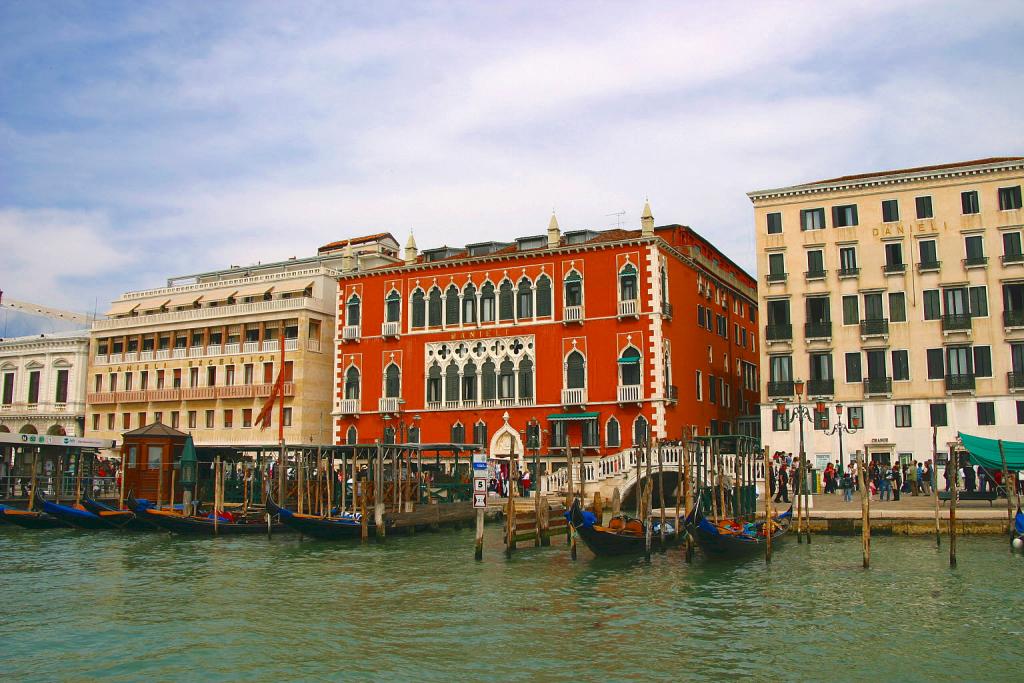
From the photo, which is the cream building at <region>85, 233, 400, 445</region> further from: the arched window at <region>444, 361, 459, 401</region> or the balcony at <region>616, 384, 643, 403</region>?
the balcony at <region>616, 384, 643, 403</region>

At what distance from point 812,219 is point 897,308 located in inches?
193

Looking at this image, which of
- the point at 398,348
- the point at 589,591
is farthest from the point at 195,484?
the point at 589,591

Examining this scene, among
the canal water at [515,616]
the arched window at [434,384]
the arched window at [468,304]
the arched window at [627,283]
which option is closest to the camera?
the canal water at [515,616]

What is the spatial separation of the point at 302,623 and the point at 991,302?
3007 cm

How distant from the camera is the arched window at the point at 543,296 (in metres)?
39.7

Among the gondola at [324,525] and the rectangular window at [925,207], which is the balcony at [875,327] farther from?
the gondola at [324,525]

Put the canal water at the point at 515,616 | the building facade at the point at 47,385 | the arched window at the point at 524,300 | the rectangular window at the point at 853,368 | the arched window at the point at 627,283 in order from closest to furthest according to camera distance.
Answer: the canal water at the point at 515,616
the rectangular window at the point at 853,368
the arched window at the point at 627,283
the arched window at the point at 524,300
the building facade at the point at 47,385

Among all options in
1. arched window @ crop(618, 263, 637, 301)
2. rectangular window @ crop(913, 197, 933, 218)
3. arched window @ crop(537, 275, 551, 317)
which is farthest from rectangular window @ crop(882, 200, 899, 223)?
arched window @ crop(537, 275, 551, 317)

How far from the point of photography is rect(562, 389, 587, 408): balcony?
38.2m

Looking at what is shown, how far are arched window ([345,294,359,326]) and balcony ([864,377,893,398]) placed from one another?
856 inches

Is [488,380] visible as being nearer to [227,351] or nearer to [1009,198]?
[227,351]

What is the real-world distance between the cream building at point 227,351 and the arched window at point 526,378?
1003 cm

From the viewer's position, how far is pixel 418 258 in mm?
44625

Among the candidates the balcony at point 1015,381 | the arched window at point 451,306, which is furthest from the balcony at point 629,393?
the balcony at point 1015,381
